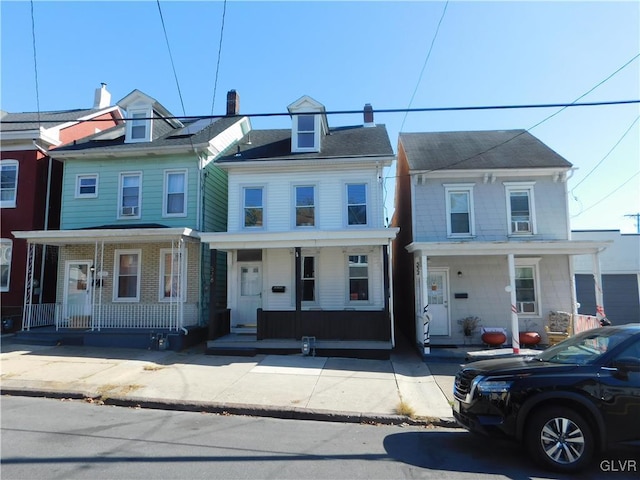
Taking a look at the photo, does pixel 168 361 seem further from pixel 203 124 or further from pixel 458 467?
pixel 203 124

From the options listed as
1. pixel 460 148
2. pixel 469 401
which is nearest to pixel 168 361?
pixel 469 401

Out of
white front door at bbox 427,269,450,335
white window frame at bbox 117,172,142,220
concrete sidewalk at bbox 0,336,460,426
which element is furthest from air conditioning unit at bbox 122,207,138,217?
white front door at bbox 427,269,450,335

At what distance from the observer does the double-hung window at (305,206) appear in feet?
42.4

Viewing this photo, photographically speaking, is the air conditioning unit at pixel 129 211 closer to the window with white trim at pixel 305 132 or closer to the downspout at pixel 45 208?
the downspout at pixel 45 208

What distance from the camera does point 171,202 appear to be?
1350cm

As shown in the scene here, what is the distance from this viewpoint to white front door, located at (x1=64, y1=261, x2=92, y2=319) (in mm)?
13281

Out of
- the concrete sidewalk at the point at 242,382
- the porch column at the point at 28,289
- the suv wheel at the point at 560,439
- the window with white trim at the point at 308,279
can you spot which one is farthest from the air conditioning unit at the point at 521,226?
the porch column at the point at 28,289

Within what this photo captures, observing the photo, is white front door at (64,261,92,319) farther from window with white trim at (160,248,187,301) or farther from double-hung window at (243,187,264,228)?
double-hung window at (243,187,264,228)

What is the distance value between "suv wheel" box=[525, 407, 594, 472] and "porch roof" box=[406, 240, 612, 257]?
694cm

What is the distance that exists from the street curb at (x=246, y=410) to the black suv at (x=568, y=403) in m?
1.52

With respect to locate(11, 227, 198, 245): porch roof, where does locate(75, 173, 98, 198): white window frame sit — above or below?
above

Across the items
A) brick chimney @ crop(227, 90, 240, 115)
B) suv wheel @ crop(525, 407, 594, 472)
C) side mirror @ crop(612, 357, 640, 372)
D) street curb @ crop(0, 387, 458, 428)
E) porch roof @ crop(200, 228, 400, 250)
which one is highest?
brick chimney @ crop(227, 90, 240, 115)

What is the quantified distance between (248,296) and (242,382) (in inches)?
216

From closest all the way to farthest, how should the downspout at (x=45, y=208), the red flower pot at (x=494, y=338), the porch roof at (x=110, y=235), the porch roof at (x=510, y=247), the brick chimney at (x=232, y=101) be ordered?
the porch roof at (x=510, y=247) < the red flower pot at (x=494, y=338) < the porch roof at (x=110, y=235) < the downspout at (x=45, y=208) < the brick chimney at (x=232, y=101)
